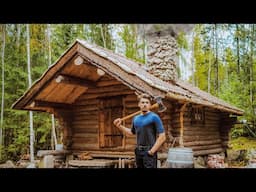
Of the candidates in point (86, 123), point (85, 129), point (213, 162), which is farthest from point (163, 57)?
point (213, 162)

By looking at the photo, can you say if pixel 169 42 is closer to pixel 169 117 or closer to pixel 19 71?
pixel 169 117

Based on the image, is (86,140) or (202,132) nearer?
(86,140)

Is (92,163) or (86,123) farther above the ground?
(86,123)

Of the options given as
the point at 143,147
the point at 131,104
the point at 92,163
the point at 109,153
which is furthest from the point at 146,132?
the point at 109,153

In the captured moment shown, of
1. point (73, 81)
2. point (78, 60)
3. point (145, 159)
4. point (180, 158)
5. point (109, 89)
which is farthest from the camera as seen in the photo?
point (109, 89)

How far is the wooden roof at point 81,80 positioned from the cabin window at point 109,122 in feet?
1.65

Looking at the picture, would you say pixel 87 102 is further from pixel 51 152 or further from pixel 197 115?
pixel 197 115

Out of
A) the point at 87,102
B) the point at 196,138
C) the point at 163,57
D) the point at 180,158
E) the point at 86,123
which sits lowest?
the point at 180,158

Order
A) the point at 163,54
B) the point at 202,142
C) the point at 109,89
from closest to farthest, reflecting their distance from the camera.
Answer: the point at 109,89 < the point at 163,54 < the point at 202,142

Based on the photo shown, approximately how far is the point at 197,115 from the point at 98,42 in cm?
837

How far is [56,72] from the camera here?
6.44 metres

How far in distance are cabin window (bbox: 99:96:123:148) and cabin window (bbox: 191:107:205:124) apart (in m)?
1.70

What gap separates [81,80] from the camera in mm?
6824

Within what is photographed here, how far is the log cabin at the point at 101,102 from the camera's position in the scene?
6.10m
